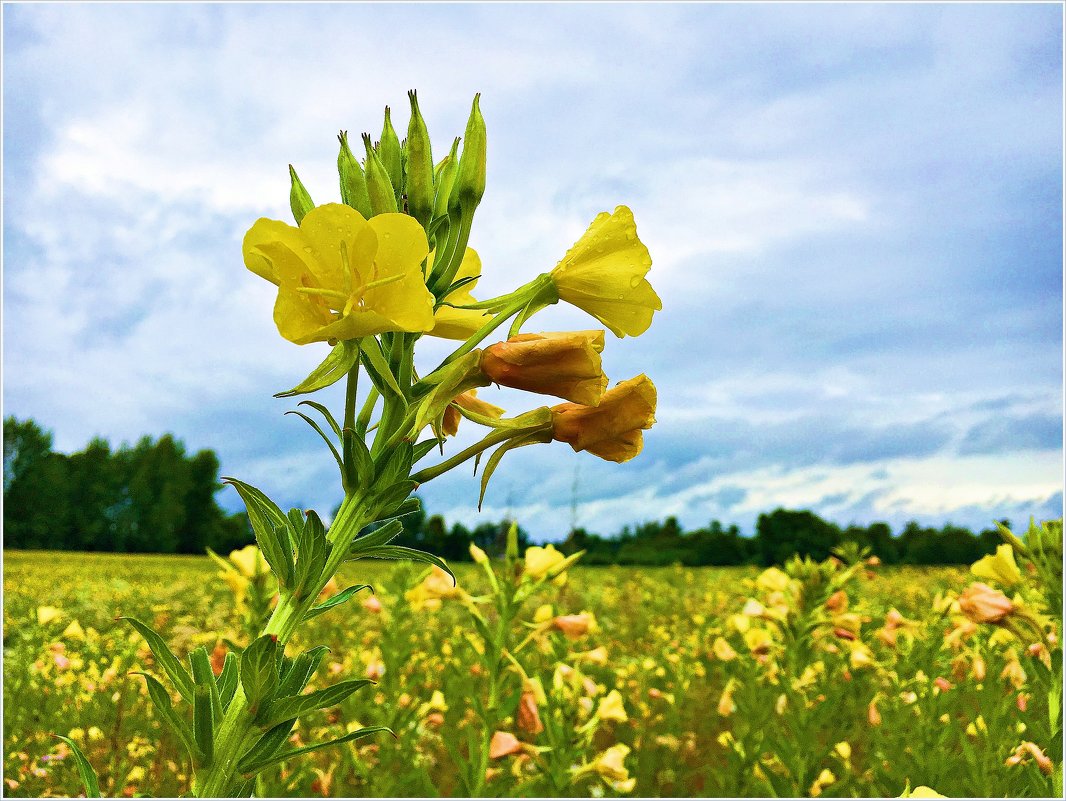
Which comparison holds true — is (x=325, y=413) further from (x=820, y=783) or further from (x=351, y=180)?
(x=820, y=783)

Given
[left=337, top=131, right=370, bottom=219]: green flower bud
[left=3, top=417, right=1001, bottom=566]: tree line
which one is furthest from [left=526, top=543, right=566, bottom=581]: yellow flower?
[left=3, top=417, right=1001, bottom=566]: tree line

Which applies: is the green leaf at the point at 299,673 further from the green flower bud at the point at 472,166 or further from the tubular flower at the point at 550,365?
the green flower bud at the point at 472,166

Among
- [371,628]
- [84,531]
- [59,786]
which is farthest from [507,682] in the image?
[84,531]

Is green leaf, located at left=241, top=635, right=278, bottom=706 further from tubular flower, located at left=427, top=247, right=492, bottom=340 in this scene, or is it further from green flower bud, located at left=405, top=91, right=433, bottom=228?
green flower bud, located at left=405, top=91, right=433, bottom=228

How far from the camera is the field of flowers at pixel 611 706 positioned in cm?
292

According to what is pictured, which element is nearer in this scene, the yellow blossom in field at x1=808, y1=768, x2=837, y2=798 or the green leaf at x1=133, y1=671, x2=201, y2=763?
the green leaf at x1=133, y1=671, x2=201, y2=763

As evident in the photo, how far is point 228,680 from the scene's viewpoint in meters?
1.06

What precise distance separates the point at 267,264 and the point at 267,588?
6.19 feet

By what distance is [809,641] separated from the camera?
139 inches

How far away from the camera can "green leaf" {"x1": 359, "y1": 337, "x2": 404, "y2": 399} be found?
1019mm

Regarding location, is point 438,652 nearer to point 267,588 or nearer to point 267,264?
point 267,588

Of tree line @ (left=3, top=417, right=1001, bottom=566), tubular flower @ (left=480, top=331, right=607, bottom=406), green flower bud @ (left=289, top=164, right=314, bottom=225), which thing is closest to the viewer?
tubular flower @ (left=480, top=331, right=607, bottom=406)

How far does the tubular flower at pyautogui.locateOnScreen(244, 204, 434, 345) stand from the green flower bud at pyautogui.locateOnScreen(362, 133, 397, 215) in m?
0.08

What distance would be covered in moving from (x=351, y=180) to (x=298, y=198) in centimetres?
9
